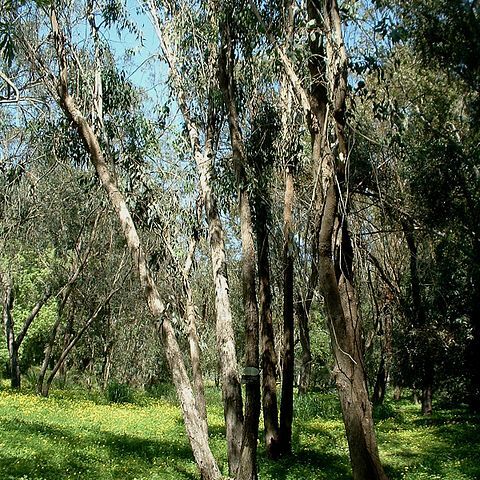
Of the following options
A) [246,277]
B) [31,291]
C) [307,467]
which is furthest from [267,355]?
[31,291]

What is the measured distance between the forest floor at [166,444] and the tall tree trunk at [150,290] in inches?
59.7

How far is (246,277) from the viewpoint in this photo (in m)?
9.07

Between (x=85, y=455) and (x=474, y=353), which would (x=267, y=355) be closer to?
(x=85, y=455)

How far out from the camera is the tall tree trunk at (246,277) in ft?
26.0

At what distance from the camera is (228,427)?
29.1 feet

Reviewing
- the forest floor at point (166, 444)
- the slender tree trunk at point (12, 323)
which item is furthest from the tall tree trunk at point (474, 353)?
the slender tree trunk at point (12, 323)

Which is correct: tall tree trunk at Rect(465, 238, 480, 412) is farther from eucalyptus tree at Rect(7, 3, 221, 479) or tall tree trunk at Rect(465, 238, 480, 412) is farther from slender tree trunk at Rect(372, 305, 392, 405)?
eucalyptus tree at Rect(7, 3, 221, 479)

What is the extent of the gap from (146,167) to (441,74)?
7.62 metres

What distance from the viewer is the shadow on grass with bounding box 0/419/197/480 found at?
9.88 metres

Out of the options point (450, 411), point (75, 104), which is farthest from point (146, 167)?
point (450, 411)

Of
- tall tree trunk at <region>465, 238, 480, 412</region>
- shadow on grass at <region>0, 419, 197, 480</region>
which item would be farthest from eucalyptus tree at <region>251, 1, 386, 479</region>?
tall tree trunk at <region>465, 238, 480, 412</region>

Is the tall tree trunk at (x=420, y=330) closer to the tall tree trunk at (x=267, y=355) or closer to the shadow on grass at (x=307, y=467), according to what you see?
the tall tree trunk at (x=267, y=355)

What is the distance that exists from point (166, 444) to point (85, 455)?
2.56 m

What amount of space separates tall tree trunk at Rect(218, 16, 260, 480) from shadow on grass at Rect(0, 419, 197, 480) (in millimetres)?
2543
